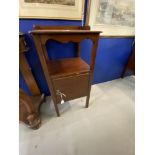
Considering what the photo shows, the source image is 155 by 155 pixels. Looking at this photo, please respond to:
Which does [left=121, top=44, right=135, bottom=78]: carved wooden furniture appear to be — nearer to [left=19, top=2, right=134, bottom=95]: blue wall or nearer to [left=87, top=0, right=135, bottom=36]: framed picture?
[left=19, top=2, right=134, bottom=95]: blue wall

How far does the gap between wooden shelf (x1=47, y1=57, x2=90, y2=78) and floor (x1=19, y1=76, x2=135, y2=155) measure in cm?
58

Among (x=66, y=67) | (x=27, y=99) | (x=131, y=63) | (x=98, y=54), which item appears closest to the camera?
(x=27, y=99)

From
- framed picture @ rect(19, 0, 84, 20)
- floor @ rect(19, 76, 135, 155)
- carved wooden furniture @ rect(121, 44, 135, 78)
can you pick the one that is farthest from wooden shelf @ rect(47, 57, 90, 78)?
carved wooden furniture @ rect(121, 44, 135, 78)

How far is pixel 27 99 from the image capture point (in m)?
0.95

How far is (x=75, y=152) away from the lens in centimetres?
100

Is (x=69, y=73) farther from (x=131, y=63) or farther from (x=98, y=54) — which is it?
(x=131, y=63)

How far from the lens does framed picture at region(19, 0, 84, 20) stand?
2.94 feet

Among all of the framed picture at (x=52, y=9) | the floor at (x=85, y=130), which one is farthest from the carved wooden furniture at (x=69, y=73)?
the floor at (x=85, y=130)

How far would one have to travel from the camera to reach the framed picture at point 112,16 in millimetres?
1136

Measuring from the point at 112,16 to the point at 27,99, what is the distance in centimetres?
124

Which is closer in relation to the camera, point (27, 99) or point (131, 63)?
point (27, 99)

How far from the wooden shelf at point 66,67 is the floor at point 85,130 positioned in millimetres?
577

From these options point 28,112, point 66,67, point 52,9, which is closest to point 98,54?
point 66,67
